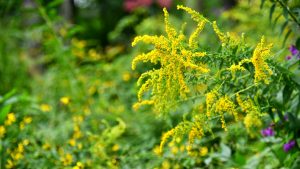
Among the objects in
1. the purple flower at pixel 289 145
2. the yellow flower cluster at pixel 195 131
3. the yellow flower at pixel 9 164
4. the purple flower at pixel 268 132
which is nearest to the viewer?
the yellow flower cluster at pixel 195 131

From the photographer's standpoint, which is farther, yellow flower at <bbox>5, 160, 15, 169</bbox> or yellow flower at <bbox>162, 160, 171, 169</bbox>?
yellow flower at <bbox>5, 160, 15, 169</bbox>

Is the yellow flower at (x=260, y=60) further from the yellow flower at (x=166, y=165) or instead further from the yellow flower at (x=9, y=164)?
the yellow flower at (x=9, y=164)

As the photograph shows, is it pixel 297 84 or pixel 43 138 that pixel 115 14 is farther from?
pixel 297 84

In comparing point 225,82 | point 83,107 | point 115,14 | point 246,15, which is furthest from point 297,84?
point 115,14

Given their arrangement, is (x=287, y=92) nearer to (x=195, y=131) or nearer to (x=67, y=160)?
(x=195, y=131)

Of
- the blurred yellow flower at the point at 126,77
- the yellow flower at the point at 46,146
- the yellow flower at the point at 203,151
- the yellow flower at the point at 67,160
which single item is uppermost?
the blurred yellow flower at the point at 126,77

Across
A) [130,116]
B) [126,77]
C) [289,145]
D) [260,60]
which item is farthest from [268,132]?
[126,77]

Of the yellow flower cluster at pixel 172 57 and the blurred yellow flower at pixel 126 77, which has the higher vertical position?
the blurred yellow flower at pixel 126 77

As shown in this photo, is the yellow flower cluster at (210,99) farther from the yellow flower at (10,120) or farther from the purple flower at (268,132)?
the yellow flower at (10,120)

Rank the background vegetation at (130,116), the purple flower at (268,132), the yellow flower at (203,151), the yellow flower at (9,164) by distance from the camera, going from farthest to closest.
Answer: the yellow flower at (9,164), the yellow flower at (203,151), the purple flower at (268,132), the background vegetation at (130,116)

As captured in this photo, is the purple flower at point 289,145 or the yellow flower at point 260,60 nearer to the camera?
the yellow flower at point 260,60

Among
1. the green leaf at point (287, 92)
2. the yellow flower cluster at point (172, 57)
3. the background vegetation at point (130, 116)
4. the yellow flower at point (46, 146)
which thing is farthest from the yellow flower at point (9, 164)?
the green leaf at point (287, 92)

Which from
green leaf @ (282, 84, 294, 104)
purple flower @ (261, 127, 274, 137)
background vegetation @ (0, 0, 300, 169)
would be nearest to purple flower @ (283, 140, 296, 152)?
background vegetation @ (0, 0, 300, 169)

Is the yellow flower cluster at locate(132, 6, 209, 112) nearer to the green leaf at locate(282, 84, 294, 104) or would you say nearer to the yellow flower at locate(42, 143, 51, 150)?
the green leaf at locate(282, 84, 294, 104)
